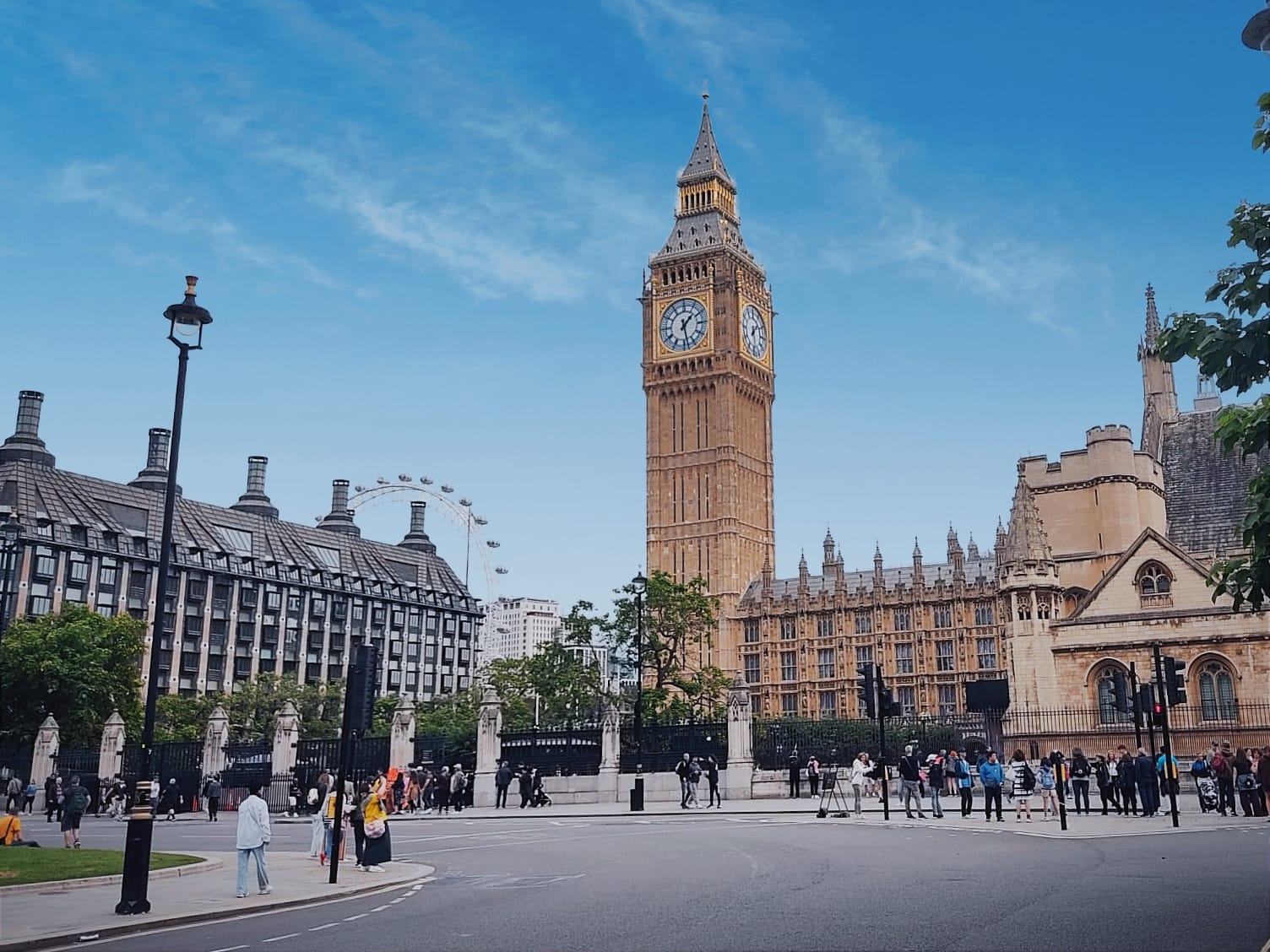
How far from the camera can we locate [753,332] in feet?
378

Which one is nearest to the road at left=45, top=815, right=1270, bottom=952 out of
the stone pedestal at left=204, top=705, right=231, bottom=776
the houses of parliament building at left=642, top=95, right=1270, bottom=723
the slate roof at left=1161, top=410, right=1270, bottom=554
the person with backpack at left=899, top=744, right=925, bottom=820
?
the person with backpack at left=899, top=744, right=925, bottom=820

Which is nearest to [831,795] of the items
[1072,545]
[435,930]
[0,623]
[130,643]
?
[435,930]

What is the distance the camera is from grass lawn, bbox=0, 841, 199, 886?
16.6 m

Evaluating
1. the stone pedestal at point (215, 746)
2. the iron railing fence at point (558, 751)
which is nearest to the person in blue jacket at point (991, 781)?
the iron railing fence at point (558, 751)

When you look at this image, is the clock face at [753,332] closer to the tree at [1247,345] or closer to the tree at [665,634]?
the tree at [665,634]

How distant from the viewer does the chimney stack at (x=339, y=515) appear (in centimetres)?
12875

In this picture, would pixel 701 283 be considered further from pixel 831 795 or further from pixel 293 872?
pixel 293 872

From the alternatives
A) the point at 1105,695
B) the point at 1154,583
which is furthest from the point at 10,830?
the point at 1154,583

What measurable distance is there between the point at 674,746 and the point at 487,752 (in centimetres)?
654

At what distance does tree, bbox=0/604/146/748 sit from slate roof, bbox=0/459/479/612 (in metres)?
29.5

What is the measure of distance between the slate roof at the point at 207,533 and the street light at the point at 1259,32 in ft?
274

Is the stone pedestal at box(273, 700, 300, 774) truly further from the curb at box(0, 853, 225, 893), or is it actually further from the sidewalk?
the sidewalk

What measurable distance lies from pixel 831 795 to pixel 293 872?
14.4 meters

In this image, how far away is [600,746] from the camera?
40.8 m
